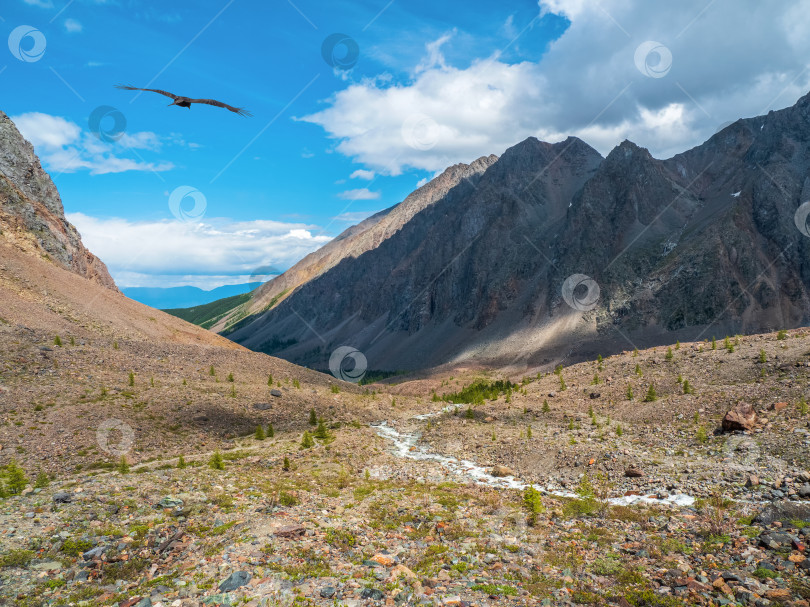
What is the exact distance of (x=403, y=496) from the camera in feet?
71.5

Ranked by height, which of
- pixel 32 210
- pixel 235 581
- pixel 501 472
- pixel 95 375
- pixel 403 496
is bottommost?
pixel 403 496

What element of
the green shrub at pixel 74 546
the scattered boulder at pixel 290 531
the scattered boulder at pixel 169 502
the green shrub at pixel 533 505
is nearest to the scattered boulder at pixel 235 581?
the scattered boulder at pixel 290 531

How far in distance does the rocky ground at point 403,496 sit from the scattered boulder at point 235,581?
54 mm

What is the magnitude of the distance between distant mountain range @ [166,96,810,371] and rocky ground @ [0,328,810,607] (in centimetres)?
7942

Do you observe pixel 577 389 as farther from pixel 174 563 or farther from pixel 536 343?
pixel 536 343

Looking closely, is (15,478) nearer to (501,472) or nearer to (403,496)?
→ (403,496)

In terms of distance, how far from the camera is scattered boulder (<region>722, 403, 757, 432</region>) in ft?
80.8

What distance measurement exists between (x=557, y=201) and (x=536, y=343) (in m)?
86.9

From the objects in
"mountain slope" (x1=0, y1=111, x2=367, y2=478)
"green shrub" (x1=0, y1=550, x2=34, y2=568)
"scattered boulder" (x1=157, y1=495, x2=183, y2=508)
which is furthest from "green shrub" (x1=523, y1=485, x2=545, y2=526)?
"mountain slope" (x1=0, y1=111, x2=367, y2=478)

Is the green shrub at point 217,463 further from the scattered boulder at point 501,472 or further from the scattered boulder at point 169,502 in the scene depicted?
the scattered boulder at point 501,472

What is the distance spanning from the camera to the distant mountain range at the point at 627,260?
10688 centimetres

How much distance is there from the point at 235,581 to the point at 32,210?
7823cm

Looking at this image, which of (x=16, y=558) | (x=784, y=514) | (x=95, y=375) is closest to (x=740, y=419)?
(x=784, y=514)

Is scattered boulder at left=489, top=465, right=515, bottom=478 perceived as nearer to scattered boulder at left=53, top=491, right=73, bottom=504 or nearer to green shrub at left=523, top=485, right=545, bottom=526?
green shrub at left=523, top=485, right=545, bottom=526
